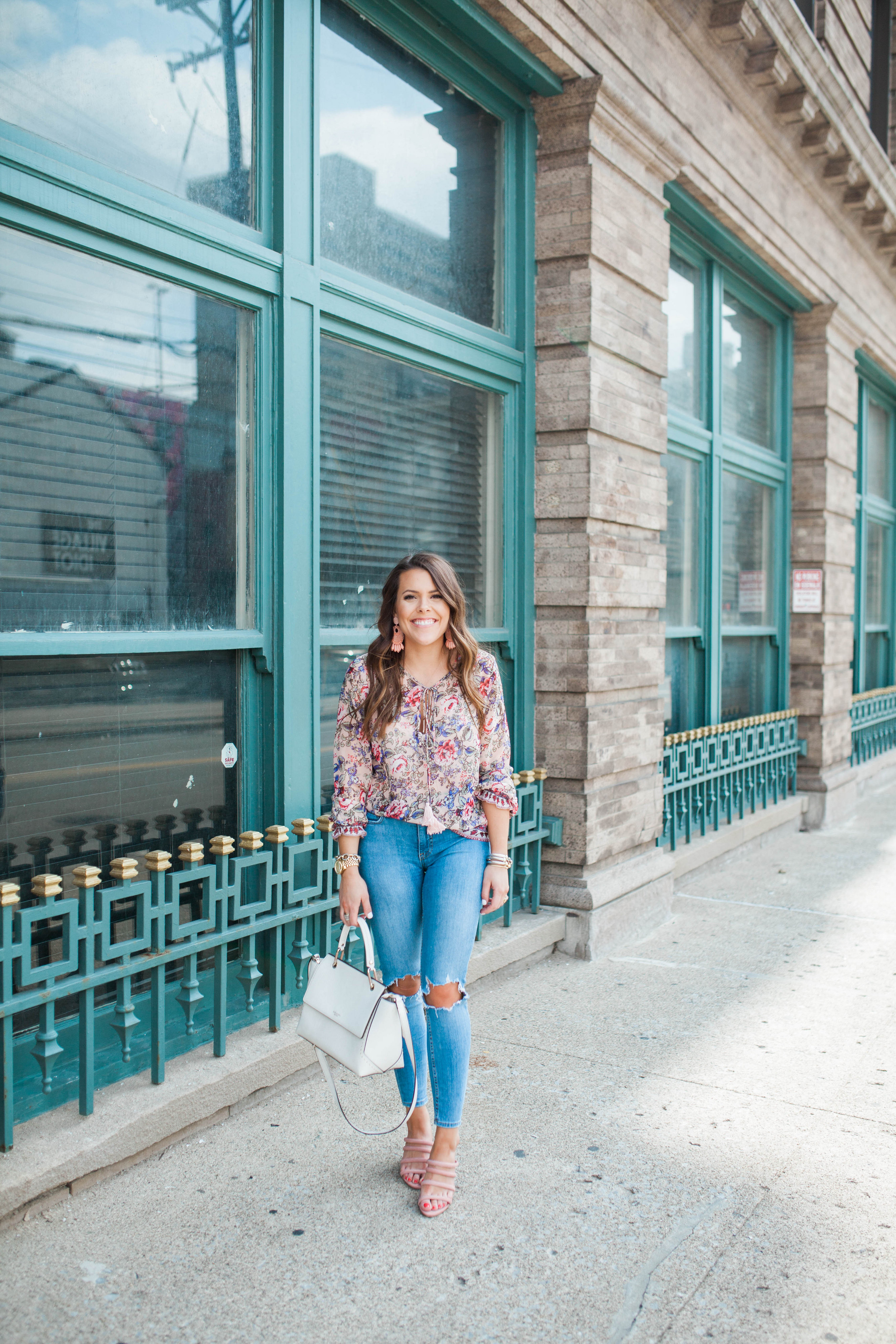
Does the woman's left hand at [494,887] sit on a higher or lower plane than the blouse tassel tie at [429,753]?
lower

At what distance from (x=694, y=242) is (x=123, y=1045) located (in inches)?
263

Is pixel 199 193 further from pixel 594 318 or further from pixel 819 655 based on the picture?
pixel 819 655

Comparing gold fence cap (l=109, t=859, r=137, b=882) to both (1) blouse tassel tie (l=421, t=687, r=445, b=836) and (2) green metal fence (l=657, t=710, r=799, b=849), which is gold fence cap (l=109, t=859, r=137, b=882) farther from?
(2) green metal fence (l=657, t=710, r=799, b=849)

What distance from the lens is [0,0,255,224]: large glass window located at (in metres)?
3.21

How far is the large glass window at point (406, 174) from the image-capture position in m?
4.52

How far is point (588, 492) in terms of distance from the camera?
213 inches

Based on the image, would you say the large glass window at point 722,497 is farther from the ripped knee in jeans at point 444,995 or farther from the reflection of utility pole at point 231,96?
the ripped knee in jeans at point 444,995

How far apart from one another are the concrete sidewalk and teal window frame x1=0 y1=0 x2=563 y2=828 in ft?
4.45

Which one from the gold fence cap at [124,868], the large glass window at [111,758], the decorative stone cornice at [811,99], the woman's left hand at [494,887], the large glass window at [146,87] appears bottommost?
the woman's left hand at [494,887]

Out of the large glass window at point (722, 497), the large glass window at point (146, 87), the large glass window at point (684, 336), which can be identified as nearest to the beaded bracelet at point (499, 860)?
the large glass window at point (146, 87)

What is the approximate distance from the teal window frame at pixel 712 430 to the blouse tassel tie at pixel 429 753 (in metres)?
4.30

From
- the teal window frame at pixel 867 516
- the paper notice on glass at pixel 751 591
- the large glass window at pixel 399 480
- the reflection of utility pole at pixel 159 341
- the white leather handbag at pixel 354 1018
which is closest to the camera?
the white leather handbag at pixel 354 1018

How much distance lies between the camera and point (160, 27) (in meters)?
3.65

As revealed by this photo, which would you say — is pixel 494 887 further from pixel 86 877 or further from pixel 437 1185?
pixel 86 877
